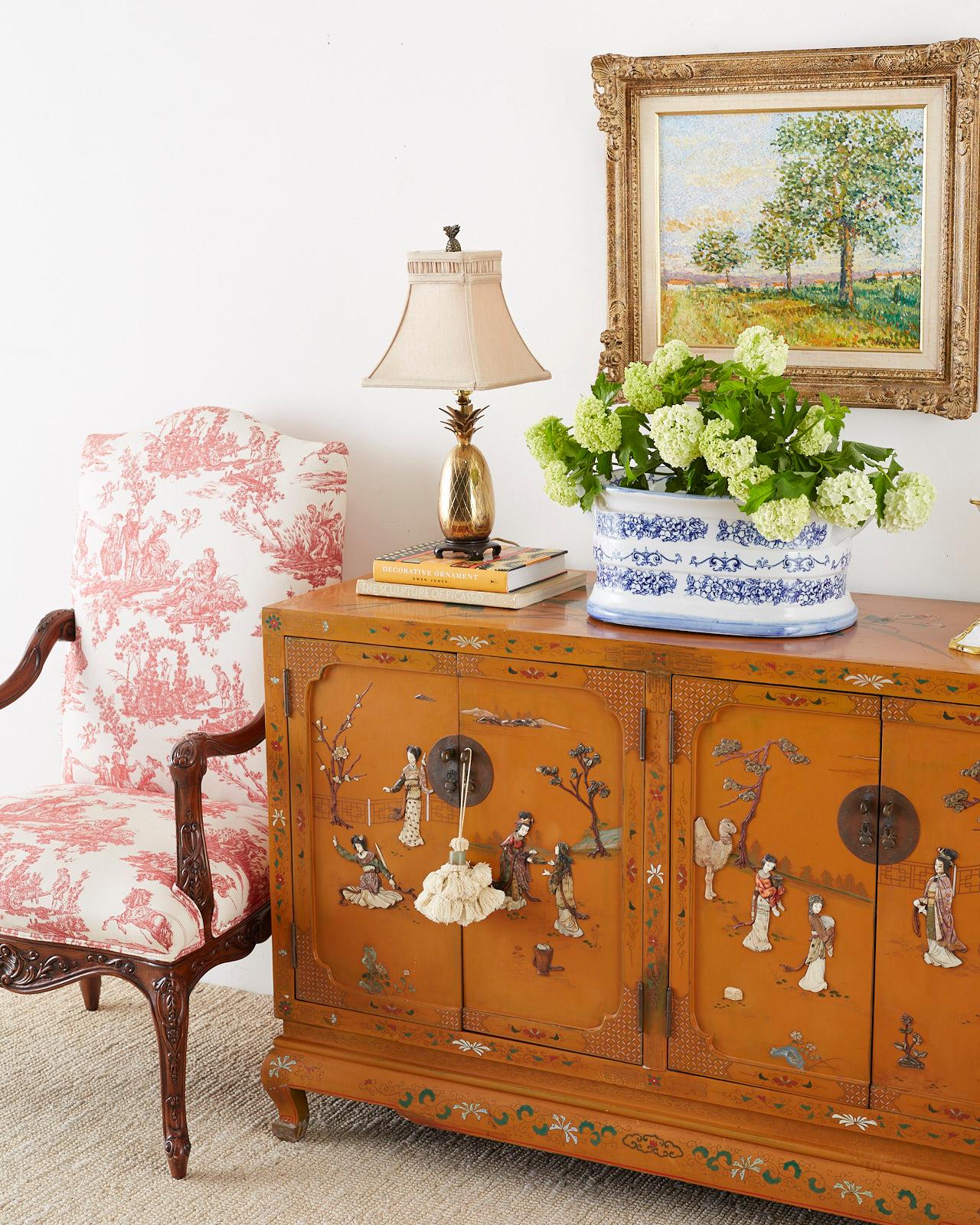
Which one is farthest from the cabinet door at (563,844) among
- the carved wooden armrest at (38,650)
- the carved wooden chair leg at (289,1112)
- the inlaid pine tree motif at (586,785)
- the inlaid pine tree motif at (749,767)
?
the carved wooden armrest at (38,650)

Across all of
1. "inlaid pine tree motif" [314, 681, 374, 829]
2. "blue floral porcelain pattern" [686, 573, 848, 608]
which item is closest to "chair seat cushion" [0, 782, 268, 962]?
"inlaid pine tree motif" [314, 681, 374, 829]

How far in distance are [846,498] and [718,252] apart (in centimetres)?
63

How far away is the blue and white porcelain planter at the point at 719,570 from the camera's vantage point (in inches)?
83.0

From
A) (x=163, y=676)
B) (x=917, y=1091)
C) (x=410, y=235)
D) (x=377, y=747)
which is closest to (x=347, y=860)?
(x=377, y=747)

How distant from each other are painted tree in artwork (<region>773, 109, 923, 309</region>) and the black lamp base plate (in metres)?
0.72

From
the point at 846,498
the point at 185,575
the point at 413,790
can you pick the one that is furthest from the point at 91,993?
the point at 846,498

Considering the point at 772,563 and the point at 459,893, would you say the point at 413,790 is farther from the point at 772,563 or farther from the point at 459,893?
the point at 772,563

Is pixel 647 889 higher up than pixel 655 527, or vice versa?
pixel 655 527

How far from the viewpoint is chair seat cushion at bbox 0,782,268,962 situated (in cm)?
233

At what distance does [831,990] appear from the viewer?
2.10 metres

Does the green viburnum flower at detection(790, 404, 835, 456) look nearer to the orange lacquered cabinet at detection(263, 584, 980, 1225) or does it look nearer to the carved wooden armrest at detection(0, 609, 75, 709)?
the orange lacquered cabinet at detection(263, 584, 980, 1225)

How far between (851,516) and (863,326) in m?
0.49

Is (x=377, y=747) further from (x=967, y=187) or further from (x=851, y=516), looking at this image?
(x=967, y=187)

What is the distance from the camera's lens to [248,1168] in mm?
2473
